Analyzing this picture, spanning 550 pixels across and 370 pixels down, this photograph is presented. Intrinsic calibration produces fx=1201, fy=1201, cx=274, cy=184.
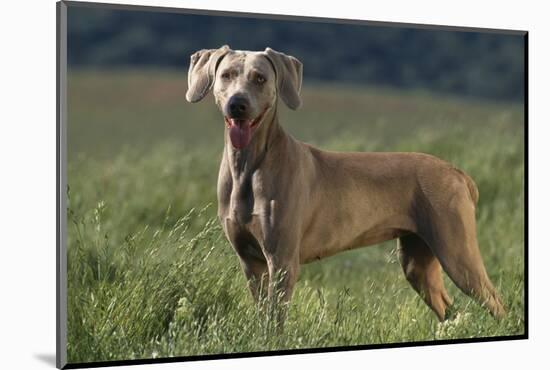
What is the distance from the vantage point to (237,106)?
5305mm

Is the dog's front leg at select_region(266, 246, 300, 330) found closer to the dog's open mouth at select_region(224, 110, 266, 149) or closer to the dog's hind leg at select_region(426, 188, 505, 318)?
the dog's open mouth at select_region(224, 110, 266, 149)

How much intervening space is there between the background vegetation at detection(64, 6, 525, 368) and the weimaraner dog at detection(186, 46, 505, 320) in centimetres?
19

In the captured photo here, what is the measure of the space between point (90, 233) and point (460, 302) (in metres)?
1.94

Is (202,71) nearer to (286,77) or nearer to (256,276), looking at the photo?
(286,77)

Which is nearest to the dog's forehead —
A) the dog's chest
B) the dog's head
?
the dog's head

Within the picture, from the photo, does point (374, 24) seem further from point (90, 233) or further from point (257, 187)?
point (90, 233)

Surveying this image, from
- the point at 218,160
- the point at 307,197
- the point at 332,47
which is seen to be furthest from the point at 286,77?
the point at 218,160

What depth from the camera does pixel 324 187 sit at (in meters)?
5.74

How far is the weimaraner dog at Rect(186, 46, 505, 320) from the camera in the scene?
5449mm

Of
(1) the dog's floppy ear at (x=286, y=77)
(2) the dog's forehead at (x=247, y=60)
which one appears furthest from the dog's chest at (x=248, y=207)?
(2) the dog's forehead at (x=247, y=60)

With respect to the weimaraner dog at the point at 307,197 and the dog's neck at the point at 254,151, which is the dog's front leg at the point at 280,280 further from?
the dog's neck at the point at 254,151

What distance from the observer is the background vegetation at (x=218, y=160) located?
552 cm

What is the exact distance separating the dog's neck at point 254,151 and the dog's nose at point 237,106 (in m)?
0.18

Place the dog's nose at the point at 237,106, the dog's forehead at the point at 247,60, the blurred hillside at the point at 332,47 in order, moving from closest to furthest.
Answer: the dog's nose at the point at 237,106
the dog's forehead at the point at 247,60
the blurred hillside at the point at 332,47
